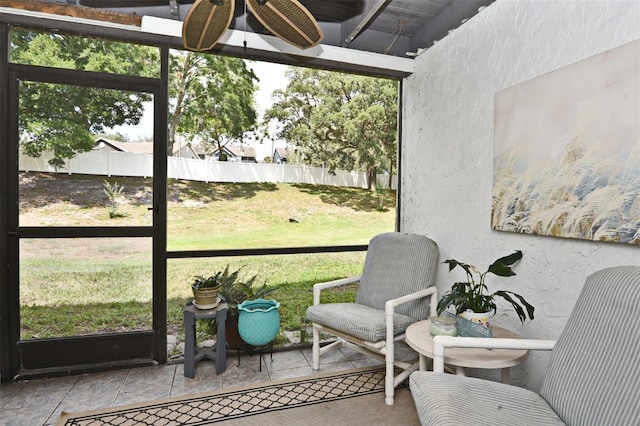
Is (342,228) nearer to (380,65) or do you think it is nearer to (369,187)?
(369,187)

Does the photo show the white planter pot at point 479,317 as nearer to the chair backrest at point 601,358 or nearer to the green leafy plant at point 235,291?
the chair backrest at point 601,358

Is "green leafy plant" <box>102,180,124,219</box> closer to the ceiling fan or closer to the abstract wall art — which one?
the ceiling fan

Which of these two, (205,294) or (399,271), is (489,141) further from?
(205,294)

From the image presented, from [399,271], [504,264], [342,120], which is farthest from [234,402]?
[342,120]

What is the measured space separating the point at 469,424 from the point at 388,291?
1.50 metres

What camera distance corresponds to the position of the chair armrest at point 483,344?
5.33 ft

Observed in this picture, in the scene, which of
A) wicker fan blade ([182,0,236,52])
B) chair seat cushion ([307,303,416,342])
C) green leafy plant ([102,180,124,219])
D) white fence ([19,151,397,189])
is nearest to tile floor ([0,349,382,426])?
chair seat cushion ([307,303,416,342])

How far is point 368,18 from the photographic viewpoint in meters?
2.50

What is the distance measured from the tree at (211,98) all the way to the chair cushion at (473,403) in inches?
97.6

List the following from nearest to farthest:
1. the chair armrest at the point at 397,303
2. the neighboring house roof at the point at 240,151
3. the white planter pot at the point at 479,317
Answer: the white planter pot at the point at 479,317, the chair armrest at the point at 397,303, the neighboring house roof at the point at 240,151

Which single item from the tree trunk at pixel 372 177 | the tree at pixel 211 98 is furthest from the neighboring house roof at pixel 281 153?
the tree trunk at pixel 372 177

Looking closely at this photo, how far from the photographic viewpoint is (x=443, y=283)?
2883mm

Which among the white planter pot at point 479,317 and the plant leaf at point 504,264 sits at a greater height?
the plant leaf at point 504,264

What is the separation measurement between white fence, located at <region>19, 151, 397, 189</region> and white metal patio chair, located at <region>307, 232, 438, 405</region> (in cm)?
86
